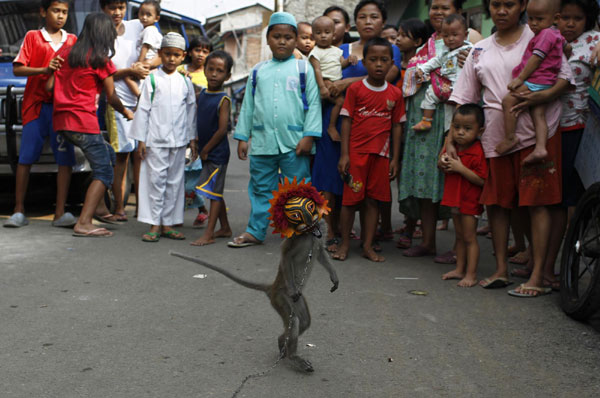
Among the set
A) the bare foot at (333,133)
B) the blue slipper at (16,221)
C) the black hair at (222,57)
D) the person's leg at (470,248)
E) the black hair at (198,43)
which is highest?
the black hair at (198,43)

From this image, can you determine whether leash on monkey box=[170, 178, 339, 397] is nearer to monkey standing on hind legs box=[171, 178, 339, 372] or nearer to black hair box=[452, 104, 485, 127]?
monkey standing on hind legs box=[171, 178, 339, 372]

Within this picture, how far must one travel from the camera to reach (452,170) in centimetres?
491

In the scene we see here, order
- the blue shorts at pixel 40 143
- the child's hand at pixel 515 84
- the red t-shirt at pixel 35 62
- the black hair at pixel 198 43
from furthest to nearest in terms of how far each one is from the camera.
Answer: the black hair at pixel 198 43 → the blue shorts at pixel 40 143 → the red t-shirt at pixel 35 62 → the child's hand at pixel 515 84

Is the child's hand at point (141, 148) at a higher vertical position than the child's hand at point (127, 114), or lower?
lower

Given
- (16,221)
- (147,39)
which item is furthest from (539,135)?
(16,221)

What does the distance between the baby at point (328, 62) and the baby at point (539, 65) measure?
1788 millimetres

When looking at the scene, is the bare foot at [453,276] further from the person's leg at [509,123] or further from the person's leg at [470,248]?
the person's leg at [509,123]

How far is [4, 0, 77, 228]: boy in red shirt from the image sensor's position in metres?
6.50

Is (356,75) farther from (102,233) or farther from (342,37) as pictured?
(102,233)

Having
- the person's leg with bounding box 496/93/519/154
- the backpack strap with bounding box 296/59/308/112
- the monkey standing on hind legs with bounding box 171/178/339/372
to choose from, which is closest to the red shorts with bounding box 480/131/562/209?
the person's leg with bounding box 496/93/519/154

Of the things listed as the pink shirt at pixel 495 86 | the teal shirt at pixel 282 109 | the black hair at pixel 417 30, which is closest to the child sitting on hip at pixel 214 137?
the teal shirt at pixel 282 109

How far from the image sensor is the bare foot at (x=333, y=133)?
589 centimetres

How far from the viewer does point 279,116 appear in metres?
5.93

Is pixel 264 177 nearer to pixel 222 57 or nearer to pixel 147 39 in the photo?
pixel 222 57
